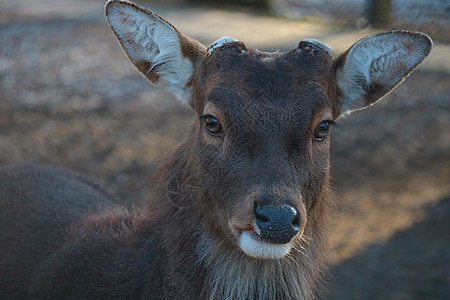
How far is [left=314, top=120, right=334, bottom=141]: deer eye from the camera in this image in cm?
317

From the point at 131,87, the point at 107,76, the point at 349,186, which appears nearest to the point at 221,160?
the point at 349,186

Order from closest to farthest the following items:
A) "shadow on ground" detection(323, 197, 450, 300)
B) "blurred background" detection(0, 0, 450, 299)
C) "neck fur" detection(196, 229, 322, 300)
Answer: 1. "neck fur" detection(196, 229, 322, 300)
2. "shadow on ground" detection(323, 197, 450, 300)
3. "blurred background" detection(0, 0, 450, 299)

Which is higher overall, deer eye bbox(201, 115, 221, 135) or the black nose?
deer eye bbox(201, 115, 221, 135)

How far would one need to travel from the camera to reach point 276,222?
2.64 m

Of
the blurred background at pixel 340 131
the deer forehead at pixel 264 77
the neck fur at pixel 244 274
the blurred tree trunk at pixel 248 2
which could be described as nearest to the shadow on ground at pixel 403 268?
the blurred background at pixel 340 131

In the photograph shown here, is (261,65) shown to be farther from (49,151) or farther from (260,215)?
(49,151)

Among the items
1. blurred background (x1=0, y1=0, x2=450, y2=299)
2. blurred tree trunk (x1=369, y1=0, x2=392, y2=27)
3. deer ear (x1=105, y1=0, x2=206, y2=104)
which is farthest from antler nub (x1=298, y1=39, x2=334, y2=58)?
blurred tree trunk (x1=369, y1=0, x2=392, y2=27)

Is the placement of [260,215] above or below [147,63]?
below

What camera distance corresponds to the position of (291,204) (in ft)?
8.96

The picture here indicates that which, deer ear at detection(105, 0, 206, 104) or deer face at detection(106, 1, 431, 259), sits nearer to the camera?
deer face at detection(106, 1, 431, 259)

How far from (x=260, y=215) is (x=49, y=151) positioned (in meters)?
5.51

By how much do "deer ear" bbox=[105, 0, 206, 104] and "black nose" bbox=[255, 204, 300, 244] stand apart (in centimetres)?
120

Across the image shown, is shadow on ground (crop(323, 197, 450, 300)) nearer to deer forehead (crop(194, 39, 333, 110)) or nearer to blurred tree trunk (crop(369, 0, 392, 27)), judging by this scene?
blurred tree trunk (crop(369, 0, 392, 27))

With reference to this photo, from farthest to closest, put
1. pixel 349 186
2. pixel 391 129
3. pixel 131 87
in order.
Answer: pixel 131 87, pixel 391 129, pixel 349 186
